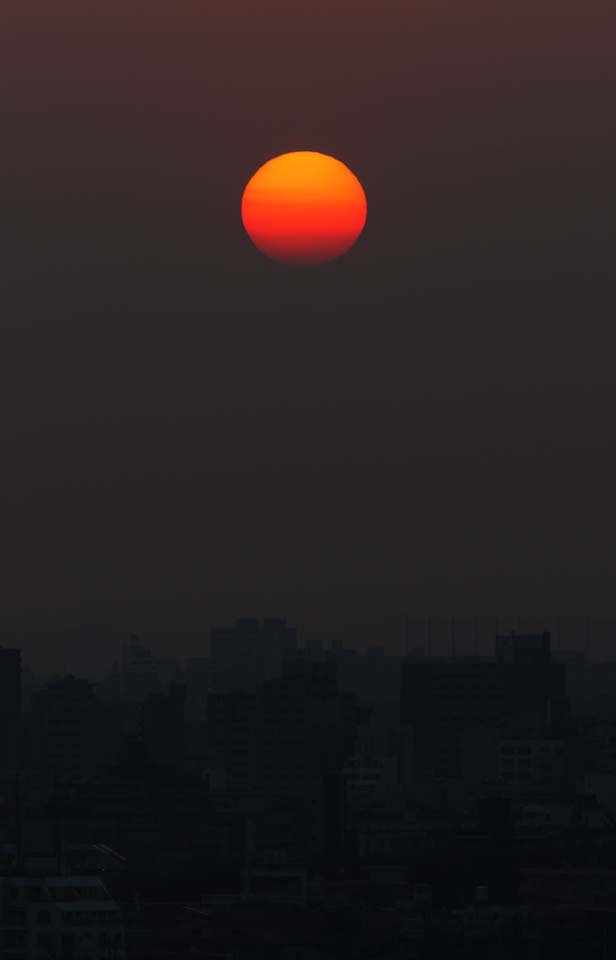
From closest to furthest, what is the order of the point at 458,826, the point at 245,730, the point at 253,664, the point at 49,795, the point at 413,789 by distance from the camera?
the point at 458,826
the point at 49,795
the point at 413,789
the point at 245,730
the point at 253,664

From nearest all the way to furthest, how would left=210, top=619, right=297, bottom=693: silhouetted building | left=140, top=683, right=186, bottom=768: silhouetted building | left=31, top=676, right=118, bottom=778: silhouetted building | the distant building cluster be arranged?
the distant building cluster, left=140, top=683, right=186, bottom=768: silhouetted building, left=31, top=676, right=118, bottom=778: silhouetted building, left=210, top=619, right=297, bottom=693: silhouetted building

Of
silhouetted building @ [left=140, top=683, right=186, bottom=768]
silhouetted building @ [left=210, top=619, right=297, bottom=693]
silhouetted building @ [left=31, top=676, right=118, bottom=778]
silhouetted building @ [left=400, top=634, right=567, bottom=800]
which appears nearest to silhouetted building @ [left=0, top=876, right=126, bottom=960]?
silhouetted building @ [left=31, top=676, right=118, bottom=778]

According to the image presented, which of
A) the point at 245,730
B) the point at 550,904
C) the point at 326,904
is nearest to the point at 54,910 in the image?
the point at 326,904

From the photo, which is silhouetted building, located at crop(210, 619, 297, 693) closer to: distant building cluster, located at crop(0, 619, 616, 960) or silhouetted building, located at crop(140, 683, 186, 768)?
distant building cluster, located at crop(0, 619, 616, 960)

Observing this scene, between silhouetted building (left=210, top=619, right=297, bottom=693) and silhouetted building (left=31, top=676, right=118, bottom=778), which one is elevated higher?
silhouetted building (left=210, top=619, right=297, bottom=693)

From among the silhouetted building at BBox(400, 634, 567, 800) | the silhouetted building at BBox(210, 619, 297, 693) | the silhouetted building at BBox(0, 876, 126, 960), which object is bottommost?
the silhouetted building at BBox(0, 876, 126, 960)

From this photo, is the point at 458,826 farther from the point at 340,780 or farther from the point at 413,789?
the point at 413,789

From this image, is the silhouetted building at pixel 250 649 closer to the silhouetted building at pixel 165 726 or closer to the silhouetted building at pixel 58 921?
the silhouetted building at pixel 165 726

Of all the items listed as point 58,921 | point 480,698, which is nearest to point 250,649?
point 480,698

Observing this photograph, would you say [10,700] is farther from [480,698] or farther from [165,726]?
[480,698]

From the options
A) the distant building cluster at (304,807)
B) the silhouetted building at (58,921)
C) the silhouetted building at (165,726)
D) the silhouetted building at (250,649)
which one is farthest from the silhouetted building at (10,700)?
the silhouetted building at (58,921)

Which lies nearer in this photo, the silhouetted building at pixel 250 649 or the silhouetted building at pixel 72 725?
the silhouetted building at pixel 72 725
